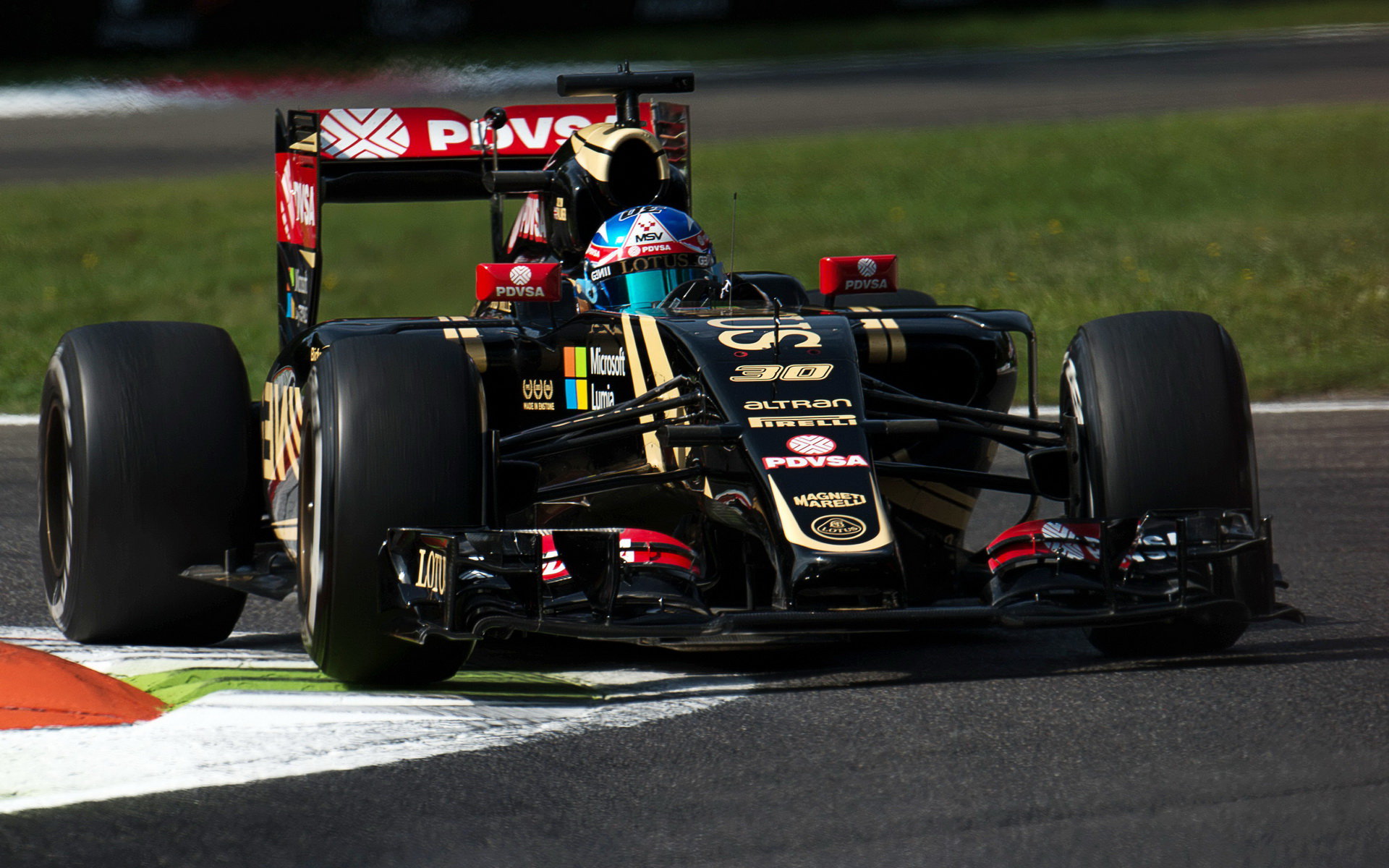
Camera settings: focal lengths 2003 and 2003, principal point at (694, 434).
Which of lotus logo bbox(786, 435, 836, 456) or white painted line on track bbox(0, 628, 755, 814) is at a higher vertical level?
lotus logo bbox(786, 435, 836, 456)

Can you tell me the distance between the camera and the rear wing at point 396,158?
7.69m

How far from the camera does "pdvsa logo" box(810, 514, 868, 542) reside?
4.89 m

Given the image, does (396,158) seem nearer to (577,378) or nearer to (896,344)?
(577,378)

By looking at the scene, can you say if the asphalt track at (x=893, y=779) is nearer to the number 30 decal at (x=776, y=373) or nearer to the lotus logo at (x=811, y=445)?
the lotus logo at (x=811, y=445)

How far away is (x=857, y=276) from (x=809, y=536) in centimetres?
208

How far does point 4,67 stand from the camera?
25297 millimetres

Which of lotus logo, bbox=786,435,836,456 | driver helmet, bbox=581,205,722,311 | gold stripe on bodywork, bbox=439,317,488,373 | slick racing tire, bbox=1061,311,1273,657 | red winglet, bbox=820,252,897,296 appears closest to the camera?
lotus logo, bbox=786,435,836,456

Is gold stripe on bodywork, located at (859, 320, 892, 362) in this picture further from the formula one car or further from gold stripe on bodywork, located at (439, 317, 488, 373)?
gold stripe on bodywork, located at (439, 317, 488, 373)

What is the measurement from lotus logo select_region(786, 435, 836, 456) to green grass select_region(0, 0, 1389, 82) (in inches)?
816

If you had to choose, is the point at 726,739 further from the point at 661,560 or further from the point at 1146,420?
the point at 1146,420

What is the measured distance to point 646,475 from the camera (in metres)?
5.51

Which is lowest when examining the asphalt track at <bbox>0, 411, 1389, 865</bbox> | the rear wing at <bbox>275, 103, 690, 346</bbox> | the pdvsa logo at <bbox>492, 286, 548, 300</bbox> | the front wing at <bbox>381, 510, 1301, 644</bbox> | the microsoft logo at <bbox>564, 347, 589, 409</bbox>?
the asphalt track at <bbox>0, 411, 1389, 865</bbox>

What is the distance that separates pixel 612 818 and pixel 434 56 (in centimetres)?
1407

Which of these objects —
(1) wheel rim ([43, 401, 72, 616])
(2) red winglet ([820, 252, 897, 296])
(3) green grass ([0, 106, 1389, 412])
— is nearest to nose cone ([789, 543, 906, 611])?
(2) red winglet ([820, 252, 897, 296])
